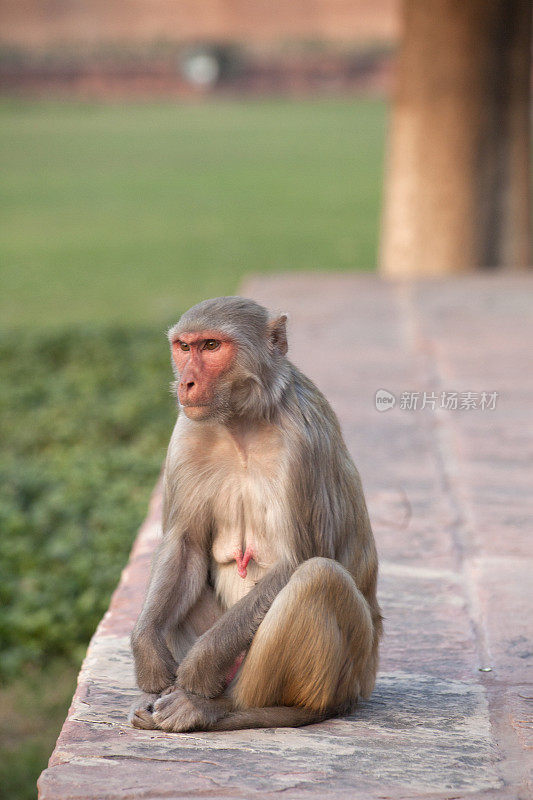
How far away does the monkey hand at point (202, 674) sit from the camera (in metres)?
2.38

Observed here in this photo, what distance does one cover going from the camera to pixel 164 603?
8.25 feet

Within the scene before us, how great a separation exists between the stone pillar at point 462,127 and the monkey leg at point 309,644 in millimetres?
5767

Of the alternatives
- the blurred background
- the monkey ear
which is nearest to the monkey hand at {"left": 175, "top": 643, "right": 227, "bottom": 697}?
the monkey ear

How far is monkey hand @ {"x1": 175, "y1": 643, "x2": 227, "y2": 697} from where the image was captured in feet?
7.80

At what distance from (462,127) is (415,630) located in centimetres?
529

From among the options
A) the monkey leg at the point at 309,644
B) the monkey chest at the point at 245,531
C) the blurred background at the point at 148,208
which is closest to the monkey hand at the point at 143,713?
the monkey leg at the point at 309,644

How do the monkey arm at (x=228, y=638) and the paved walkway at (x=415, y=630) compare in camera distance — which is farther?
the monkey arm at (x=228, y=638)

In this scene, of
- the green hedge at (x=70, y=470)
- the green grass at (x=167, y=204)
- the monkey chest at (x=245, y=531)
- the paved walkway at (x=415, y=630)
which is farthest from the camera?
the green grass at (x=167, y=204)

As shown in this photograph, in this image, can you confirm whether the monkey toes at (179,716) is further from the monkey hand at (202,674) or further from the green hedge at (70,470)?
the green hedge at (70,470)

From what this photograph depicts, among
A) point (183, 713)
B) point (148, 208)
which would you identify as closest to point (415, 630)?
point (183, 713)

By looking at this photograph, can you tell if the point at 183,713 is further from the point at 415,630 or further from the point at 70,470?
the point at 70,470

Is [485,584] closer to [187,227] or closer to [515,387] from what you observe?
[515,387]

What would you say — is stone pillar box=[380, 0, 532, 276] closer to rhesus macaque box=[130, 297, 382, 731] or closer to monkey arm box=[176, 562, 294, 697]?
rhesus macaque box=[130, 297, 382, 731]

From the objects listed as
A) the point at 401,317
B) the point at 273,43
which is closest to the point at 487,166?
the point at 401,317
